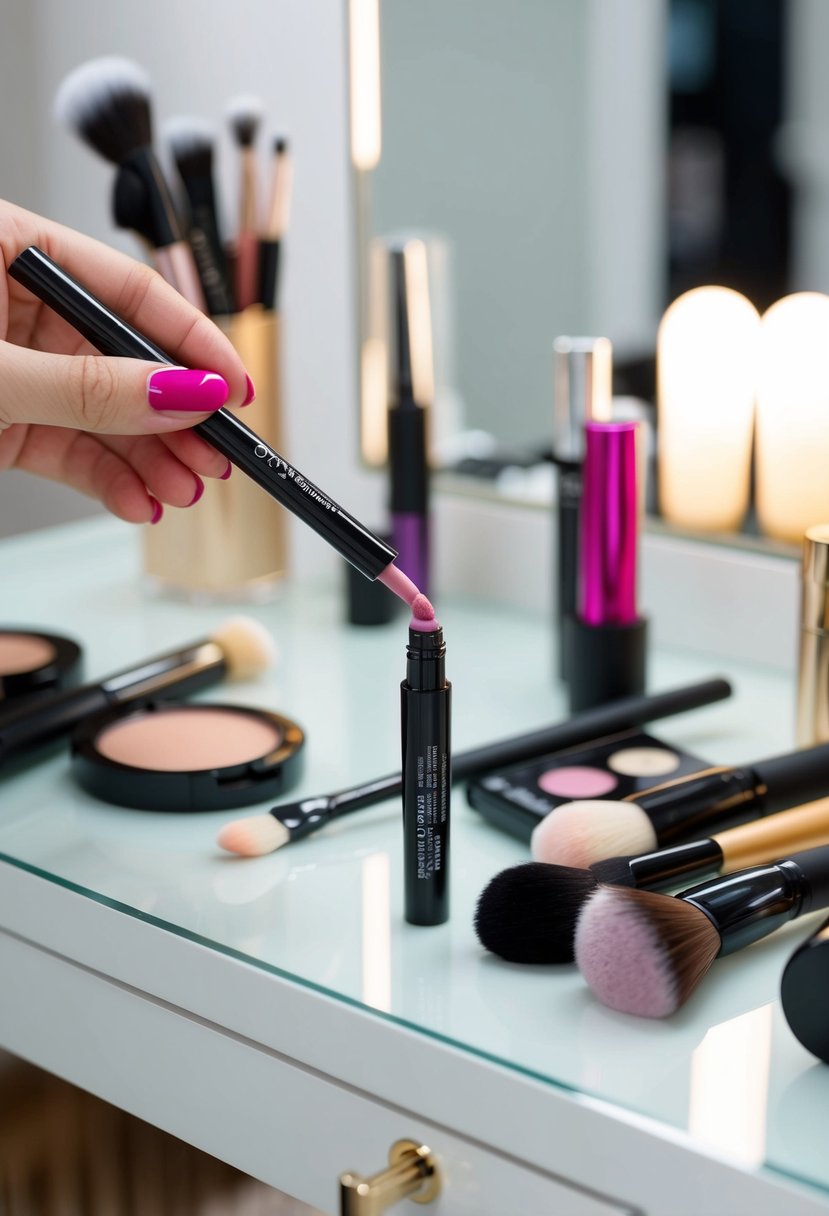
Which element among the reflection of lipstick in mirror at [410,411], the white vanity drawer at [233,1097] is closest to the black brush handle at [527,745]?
the white vanity drawer at [233,1097]

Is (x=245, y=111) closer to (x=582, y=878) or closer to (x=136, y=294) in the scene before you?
(x=136, y=294)

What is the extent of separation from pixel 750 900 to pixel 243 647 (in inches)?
15.4

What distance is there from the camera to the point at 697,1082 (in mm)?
472

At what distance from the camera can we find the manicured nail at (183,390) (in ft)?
1.82

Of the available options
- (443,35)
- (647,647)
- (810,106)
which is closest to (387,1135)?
(647,647)

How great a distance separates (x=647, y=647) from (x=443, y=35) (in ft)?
1.63

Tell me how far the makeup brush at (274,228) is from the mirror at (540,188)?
3.8 inches

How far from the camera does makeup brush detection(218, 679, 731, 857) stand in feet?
2.08

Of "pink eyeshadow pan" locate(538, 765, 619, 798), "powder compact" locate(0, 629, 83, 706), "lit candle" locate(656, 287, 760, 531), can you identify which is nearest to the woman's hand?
"powder compact" locate(0, 629, 83, 706)

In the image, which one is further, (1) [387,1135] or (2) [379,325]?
(2) [379,325]

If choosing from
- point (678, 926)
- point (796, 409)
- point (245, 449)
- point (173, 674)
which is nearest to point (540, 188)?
point (796, 409)

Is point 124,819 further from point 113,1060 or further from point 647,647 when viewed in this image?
point 647,647

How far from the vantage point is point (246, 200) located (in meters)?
0.93

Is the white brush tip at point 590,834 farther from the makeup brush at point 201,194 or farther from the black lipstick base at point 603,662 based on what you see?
the makeup brush at point 201,194
